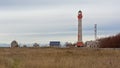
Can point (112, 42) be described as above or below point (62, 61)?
above

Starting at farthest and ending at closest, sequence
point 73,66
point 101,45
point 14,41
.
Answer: point 14,41, point 101,45, point 73,66

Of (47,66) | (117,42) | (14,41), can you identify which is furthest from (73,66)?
(14,41)

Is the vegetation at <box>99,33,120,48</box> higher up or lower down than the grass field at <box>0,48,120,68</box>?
higher up

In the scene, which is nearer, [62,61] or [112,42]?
[62,61]

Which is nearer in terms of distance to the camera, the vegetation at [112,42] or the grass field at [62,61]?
the grass field at [62,61]

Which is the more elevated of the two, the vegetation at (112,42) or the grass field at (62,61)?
the vegetation at (112,42)

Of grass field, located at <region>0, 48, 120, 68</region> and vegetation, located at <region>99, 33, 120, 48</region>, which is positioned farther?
vegetation, located at <region>99, 33, 120, 48</region>

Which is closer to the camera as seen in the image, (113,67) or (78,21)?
(113,67)

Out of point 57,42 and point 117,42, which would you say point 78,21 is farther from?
point 57,42

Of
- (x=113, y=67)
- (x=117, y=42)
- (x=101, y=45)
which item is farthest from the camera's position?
(x=101, y=45)

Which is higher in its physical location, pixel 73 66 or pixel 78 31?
pixel 78 31

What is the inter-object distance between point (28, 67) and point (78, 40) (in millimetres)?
61232

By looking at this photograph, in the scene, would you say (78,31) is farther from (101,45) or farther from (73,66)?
(73,66)

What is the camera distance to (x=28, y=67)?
21.9 metres
